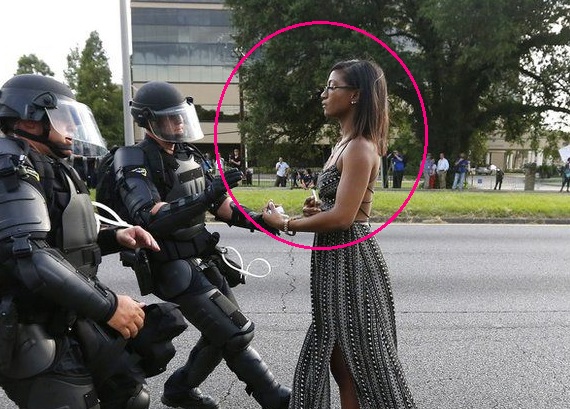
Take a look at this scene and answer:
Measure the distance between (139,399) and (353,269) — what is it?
110 cm

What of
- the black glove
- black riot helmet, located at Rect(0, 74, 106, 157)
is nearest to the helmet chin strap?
black riot helmet, located at Rect(0, 74, 106, 157)

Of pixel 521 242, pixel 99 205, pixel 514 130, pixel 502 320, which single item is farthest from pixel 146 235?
pixel 514 130

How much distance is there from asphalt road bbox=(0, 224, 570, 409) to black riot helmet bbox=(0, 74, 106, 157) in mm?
1858

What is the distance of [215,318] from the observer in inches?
97.5

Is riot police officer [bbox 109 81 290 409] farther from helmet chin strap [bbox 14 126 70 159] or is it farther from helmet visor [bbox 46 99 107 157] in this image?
helmet chin strap [bbox 14 126 70 159]

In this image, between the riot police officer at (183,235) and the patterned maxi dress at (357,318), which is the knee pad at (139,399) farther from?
the patterned maxi dress at (357,318)

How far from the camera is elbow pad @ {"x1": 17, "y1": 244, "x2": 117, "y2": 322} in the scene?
153 centimetres

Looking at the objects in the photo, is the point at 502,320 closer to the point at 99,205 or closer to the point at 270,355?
the point at 270,355

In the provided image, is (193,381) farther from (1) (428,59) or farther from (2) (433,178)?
(1) (428,59)

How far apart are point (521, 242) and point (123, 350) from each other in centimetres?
814

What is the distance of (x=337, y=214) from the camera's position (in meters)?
2.01

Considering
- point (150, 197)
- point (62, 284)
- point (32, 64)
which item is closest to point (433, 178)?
point (150, 197)

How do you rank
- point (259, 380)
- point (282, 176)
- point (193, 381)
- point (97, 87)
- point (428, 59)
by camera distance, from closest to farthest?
point (259, 380) → point (193, 381) → point (282, 176) → point (428, 59) → point (97, 87)

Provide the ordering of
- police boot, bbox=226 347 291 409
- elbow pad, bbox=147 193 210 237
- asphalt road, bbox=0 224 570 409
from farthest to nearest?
1. asphalt road, bbox=0 224 570 409
2. police boot, bbox=226 347 291 409
3. elbow pad, bbox=147 193 210 237
